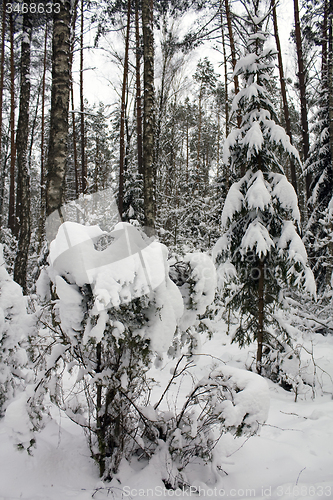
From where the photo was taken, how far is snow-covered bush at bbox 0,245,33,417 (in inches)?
123

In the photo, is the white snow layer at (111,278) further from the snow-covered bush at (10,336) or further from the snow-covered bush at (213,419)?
the snow-covered bush at (10,336)

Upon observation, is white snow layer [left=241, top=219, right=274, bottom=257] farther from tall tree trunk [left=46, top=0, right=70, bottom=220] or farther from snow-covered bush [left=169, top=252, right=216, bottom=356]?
tall tree trunk [left=46, top=0, right=70, bottom=220]

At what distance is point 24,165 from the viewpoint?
27.5ft

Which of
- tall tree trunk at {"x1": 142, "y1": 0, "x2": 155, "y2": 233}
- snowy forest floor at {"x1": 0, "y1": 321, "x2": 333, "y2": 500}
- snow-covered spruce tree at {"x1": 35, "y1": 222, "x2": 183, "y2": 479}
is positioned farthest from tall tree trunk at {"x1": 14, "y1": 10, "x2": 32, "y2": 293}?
snow-covered spruce tree at {"x1": 35, "y1": 222, "x2": 183, "y2": 479}

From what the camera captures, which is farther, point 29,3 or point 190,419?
point 29,3

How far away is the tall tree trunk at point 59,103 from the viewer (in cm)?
447

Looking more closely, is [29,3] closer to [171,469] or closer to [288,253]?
[288,253]

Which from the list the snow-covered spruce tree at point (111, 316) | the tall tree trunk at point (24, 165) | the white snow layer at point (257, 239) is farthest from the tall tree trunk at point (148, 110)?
the snow-covered spruce tree at point (111, 316)

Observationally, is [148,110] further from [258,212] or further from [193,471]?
[193,471]

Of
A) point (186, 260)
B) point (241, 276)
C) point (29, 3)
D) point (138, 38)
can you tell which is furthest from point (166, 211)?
point (186, 260)

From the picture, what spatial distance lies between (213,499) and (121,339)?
4.60 feet

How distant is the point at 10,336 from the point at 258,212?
4.07 meters

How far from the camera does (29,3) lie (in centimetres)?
750

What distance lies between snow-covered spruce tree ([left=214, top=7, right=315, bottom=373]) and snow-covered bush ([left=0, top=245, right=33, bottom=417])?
3167 millimetres
